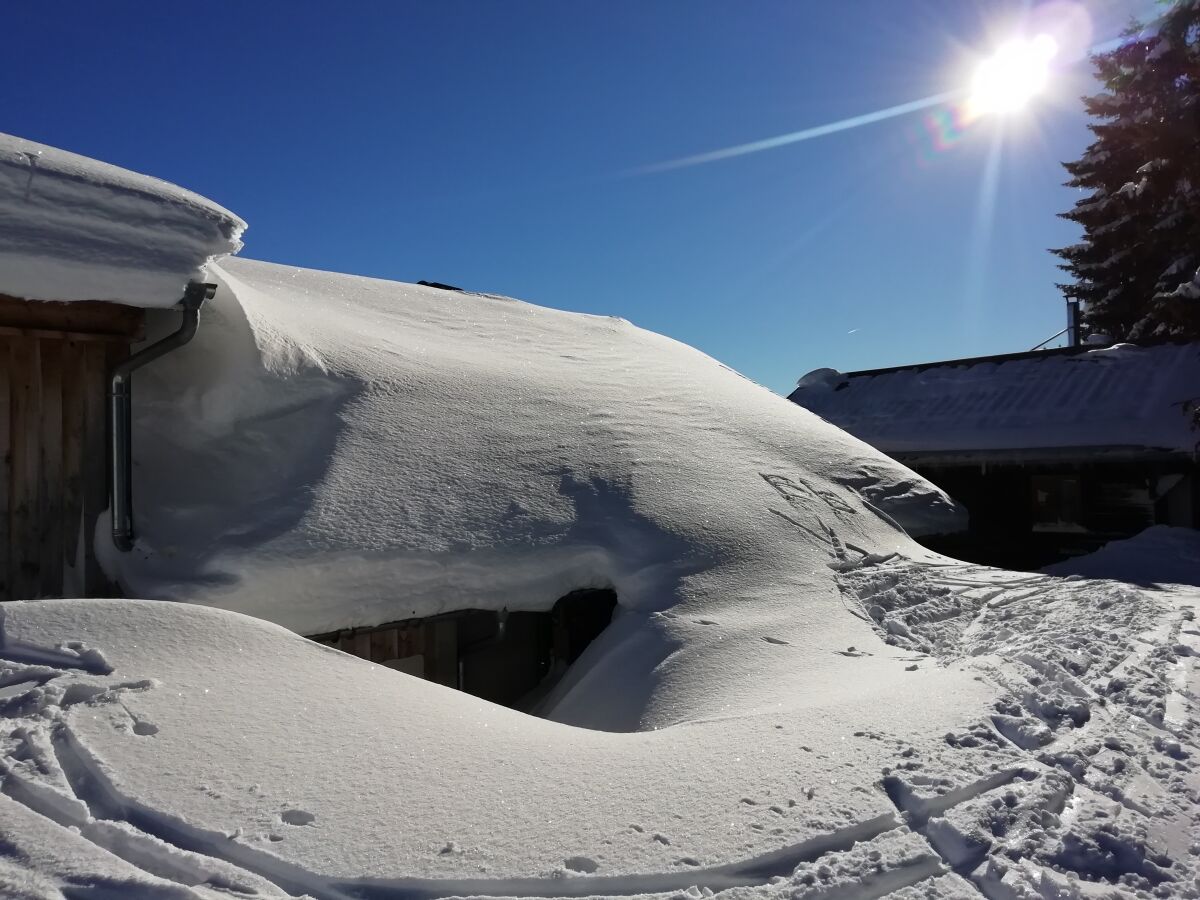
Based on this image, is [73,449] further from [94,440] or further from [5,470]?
[5,470]

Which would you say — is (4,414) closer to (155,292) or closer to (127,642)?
(155,292)

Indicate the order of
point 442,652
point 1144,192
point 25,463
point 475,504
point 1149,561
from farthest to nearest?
point 1144,192, point 1149,561, point 442,652, point 475,504, point 25,463

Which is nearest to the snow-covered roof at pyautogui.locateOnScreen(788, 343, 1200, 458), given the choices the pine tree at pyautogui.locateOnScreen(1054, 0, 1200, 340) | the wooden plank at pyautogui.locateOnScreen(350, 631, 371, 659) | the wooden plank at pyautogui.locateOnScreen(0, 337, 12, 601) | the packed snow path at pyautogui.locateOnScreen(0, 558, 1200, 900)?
the pine tree at pyautogui.locateOnScreen(1054, 0, 1200, 340)

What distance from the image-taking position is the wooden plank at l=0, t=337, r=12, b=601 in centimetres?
397

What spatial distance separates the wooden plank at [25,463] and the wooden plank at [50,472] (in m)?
0.02

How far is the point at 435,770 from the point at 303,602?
207cm

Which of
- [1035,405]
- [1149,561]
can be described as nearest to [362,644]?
[1149,561]

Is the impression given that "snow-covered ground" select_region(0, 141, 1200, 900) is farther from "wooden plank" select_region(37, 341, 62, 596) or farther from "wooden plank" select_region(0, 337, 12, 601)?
"wooden plank" select_region(0, 337, 12, 601)

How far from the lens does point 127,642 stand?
2.84 m

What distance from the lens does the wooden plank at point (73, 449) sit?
4168mm

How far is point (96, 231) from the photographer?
3.97m

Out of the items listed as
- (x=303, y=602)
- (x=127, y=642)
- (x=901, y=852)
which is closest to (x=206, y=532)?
(x=303, y=602)

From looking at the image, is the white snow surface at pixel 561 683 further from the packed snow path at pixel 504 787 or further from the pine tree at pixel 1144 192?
the pine tree at pixel 1144 192

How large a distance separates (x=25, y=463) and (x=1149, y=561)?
9.54 m
